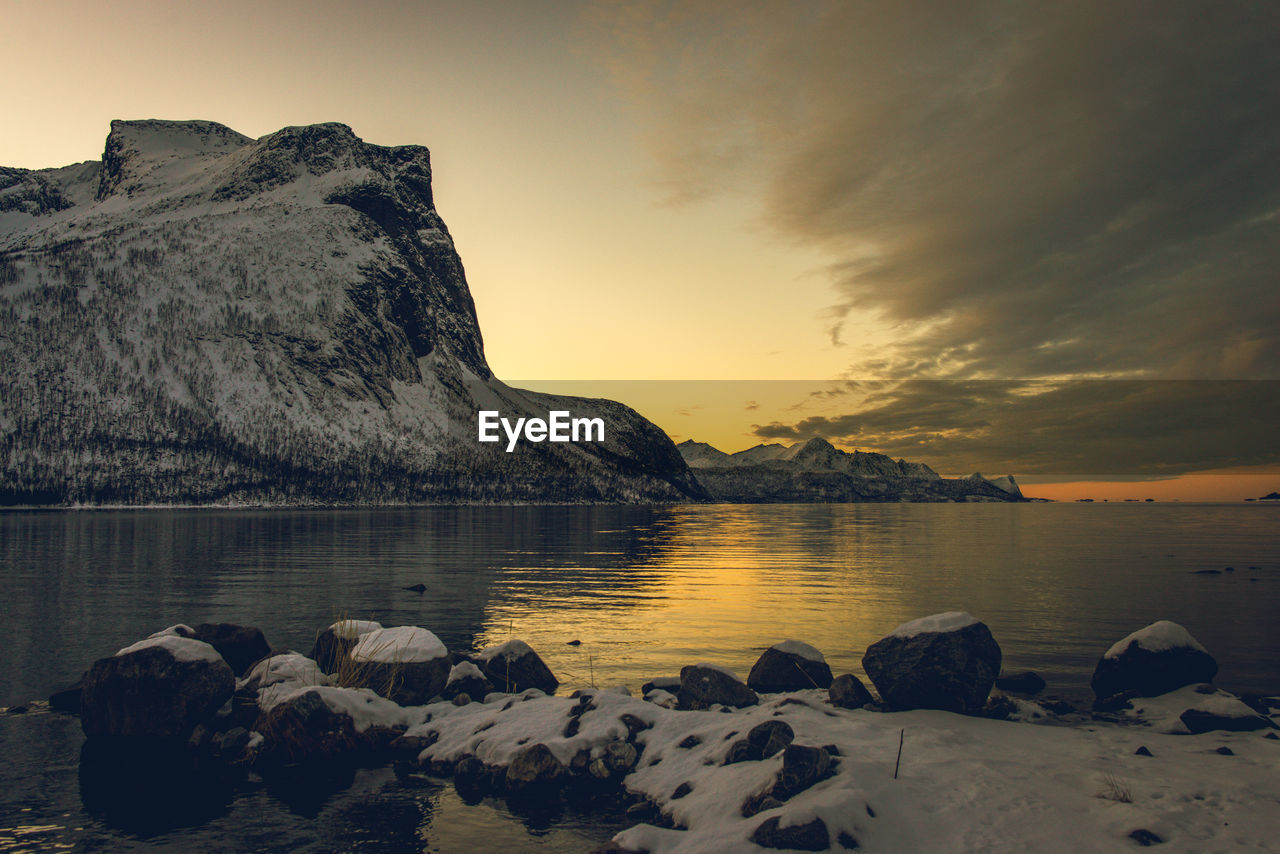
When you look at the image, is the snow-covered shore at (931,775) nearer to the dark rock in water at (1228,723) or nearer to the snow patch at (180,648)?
the dark rock in water at (1228,723)

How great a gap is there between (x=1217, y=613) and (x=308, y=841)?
35.3 metres

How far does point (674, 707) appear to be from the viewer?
51.4 ft

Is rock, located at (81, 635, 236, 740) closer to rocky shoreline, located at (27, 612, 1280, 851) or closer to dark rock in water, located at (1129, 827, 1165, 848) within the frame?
rocky shoreline, located at (27, 612, 1280, 851)

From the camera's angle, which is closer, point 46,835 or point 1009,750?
point 46,835

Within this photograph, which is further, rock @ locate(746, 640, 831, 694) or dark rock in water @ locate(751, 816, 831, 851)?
rock @ locate(746, 640, 831, 694)

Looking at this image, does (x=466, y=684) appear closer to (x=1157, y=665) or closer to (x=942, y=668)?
(x=942, y=668)

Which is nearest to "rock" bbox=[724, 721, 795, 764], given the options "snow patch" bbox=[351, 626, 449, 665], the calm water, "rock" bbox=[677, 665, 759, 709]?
the calm water

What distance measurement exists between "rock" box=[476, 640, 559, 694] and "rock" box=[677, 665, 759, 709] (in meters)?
3.84

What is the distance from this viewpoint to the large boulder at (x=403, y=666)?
16.0 meters

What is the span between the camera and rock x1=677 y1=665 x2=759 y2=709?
1510 centimetres

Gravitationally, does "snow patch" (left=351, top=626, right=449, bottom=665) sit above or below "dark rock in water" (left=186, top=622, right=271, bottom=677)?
above

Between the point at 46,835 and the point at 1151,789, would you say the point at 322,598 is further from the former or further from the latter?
the point at 1151,789

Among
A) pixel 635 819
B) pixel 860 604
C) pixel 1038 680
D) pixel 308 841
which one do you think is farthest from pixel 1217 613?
pixel 308 841

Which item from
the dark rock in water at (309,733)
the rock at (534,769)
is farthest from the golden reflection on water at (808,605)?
the rock at (534,769)
